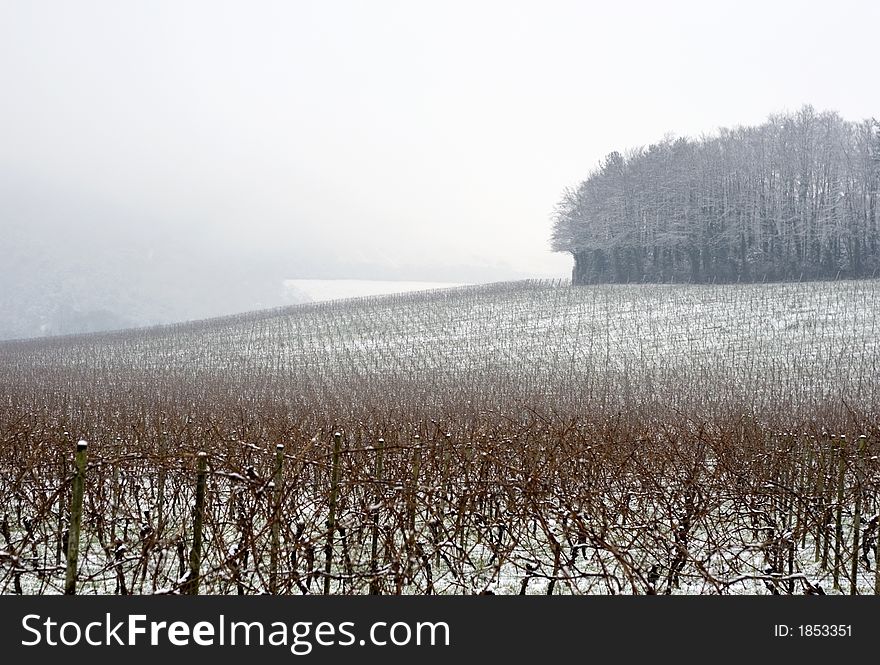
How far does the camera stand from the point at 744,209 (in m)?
41.1

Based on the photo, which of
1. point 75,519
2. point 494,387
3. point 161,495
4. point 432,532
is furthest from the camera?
point 494,387

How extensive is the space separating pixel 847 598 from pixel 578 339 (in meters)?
24.1

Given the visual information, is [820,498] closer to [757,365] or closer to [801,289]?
[757,365]

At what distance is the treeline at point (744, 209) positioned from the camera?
39312 millimetres

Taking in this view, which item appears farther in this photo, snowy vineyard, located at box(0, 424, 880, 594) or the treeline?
the treeline

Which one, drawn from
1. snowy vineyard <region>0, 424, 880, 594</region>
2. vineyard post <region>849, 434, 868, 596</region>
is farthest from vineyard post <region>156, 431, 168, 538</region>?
vineyard post <region>849, 434, 868, 596</region>

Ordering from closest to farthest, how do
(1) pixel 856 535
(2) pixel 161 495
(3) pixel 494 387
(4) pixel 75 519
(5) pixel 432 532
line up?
1. (4) pixel 75 519
2. (1) pixel 856 535
3. (5) pixel 432 532
4. (2) pixel 161 495
5. (3) pixel 494 387

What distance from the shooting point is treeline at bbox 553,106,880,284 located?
129 ft

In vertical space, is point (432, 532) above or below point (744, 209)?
below

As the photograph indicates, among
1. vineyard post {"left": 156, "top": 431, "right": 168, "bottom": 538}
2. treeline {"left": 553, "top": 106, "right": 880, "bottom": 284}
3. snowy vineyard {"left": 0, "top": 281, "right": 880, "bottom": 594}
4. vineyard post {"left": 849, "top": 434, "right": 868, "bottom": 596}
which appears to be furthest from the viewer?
treeline {"left": 553, "top": 106, "right": 880, "bottom": 284}

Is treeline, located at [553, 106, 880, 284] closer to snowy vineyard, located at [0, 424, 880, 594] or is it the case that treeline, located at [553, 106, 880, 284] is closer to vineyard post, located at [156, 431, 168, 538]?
snowy vineyard, located at [0, 424, 880, 594]

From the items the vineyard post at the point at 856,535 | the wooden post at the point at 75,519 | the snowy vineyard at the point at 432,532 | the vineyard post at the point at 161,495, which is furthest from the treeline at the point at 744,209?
the wooden post at the point at 75,519

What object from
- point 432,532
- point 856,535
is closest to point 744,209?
point 856,535

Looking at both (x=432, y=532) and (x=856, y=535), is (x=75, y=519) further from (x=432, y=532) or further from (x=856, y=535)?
(x=856, y=535)
